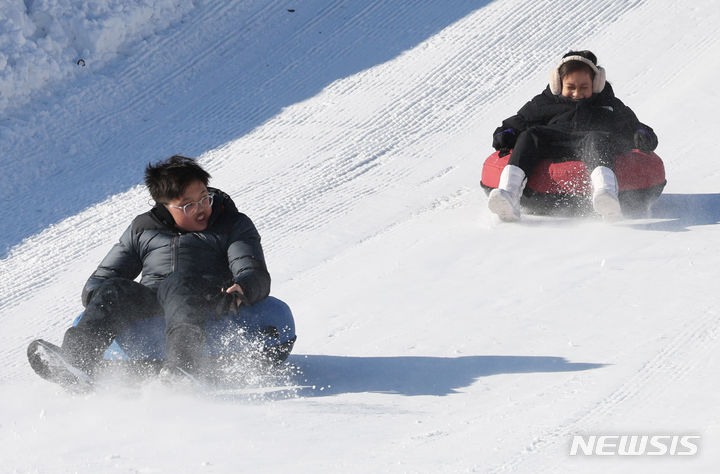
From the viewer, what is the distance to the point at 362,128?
670 centimetres

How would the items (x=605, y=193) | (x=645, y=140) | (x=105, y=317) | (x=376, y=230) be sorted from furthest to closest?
1. (x=376, y=230)
2. (x=645, y=140)
3. (x=605, y=193)
4. (x=105, y=317)

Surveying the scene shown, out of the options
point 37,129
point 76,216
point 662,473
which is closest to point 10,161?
point 37,129

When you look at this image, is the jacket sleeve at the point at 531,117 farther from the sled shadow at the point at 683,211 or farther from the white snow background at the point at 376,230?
the sled shadow at the point at 683,211

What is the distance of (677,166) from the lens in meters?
5.83

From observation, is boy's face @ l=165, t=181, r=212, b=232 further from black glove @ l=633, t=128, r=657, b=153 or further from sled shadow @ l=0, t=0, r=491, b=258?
black glove @ l=633, t=128, r=657, b=153

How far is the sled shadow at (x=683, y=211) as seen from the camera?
16.2 ft

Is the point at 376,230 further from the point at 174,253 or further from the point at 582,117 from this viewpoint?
the point at 174,253

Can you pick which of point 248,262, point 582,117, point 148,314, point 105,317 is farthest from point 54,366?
point 582,117

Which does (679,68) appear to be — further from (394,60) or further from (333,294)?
(333,294)

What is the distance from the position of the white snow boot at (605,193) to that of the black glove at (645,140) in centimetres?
28

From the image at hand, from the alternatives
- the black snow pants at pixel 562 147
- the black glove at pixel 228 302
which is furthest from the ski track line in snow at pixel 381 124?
the black glove at pixel 228 302

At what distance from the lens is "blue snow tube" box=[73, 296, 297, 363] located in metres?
3.68

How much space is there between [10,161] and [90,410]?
353 centimetres

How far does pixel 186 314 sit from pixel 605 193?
2.16 meters
